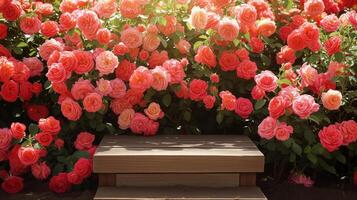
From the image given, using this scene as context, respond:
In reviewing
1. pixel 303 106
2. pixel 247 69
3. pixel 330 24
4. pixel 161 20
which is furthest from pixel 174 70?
pixel 330 24

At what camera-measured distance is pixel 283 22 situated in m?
3.31

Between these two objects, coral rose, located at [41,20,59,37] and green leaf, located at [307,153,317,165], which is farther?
coral rose, located at [41,20,59,37]

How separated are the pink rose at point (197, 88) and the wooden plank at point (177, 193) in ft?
1.85

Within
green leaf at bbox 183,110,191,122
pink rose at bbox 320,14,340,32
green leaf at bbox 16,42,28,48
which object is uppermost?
pink rose at bbox 320,14,340,32

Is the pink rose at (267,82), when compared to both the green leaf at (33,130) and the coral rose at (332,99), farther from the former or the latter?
the green leaf at (33,130)

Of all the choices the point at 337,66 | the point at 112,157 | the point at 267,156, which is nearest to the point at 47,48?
the point at 112,157

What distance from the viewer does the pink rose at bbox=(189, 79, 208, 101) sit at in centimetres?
288

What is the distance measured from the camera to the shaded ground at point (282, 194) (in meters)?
2.80

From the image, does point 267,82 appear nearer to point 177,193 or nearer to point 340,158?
point 340,158

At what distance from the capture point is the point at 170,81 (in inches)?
113

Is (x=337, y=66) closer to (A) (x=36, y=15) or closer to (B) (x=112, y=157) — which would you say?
(B) (x=112, y=157)

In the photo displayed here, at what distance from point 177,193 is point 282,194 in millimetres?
675

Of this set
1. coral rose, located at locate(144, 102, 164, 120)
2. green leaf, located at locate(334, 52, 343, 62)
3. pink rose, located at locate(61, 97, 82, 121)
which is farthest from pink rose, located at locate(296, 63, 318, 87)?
pink rose, located at locate(61, 97, 82, 121)

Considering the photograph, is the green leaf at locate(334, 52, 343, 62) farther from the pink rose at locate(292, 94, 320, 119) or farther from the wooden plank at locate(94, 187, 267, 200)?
the wooden plank at locate(94, 187, 267, 200)
